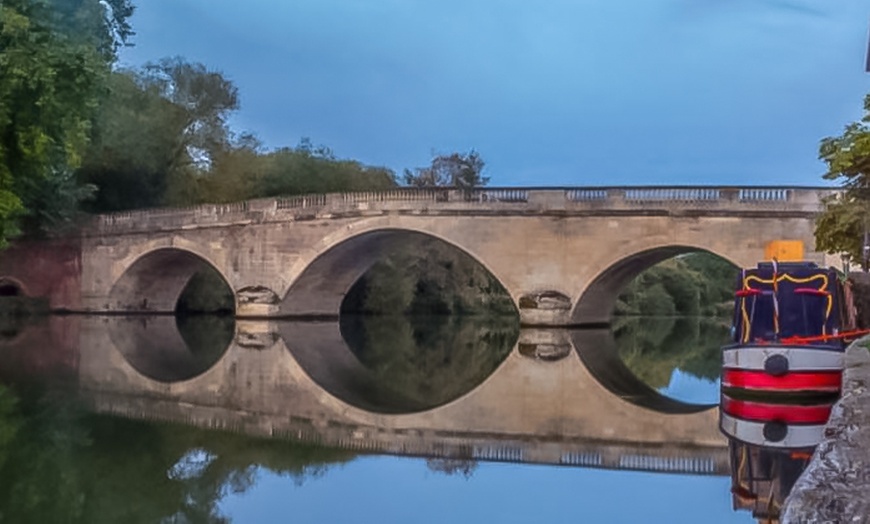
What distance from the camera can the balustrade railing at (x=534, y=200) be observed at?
23.1 metres

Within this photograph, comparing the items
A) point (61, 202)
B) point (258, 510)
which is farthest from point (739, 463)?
point (61, 202)

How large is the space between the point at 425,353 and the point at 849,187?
28.9 feet

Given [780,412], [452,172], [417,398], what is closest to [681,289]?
[452,172]

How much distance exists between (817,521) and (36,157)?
17.1 meters

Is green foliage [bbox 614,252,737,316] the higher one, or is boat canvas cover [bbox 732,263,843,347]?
green foliage [bbox 614,252,737,316]

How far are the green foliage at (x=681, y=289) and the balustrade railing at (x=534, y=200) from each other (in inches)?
523

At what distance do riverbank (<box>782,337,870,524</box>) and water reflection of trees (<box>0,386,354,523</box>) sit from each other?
381 cm

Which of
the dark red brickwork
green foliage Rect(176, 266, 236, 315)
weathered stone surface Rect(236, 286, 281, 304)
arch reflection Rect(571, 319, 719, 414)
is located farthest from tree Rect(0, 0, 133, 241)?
green foliage Rect(176, 266, 236, 315)

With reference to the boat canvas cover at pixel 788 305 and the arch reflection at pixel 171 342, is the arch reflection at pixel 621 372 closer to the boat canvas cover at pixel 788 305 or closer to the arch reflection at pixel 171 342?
the boat canvas cover at pixel 788 305

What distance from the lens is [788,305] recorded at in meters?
11.8

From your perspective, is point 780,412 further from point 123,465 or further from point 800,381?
point 123,465

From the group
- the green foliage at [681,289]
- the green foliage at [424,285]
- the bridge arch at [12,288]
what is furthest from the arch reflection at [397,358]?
the bridge arch at [12,288]

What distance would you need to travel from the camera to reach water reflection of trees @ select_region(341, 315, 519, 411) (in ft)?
46.2

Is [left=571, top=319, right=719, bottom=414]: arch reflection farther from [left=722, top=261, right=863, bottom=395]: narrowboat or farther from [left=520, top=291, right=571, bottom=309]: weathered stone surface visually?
[left=722, top=261, right=863, bottom=395]: narrowboat
